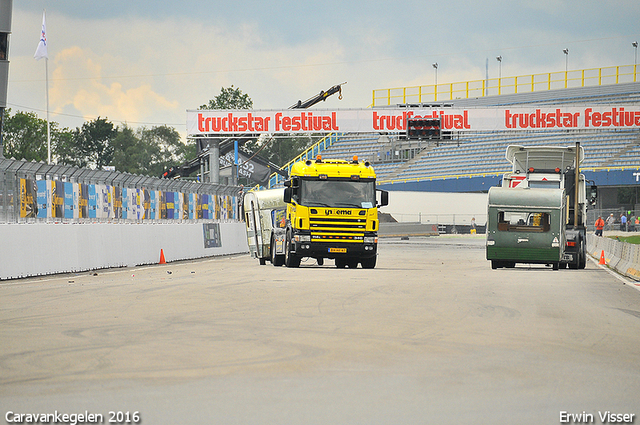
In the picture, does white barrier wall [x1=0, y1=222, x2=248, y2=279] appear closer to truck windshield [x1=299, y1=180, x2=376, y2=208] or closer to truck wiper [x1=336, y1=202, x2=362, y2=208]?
truck windshield [x1=299, y1=180, x2=376, y2=208]

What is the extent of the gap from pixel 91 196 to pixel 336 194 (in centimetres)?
665

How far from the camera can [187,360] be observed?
8.30 m

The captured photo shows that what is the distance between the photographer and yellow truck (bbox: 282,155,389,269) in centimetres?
2533

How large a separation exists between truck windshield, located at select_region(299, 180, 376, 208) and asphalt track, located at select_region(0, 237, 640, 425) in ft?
29.5

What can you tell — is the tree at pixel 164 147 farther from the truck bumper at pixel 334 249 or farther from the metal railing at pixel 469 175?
the truck bumper at pixel 334 249

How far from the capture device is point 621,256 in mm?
27828

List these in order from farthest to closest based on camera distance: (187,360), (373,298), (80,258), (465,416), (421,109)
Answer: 1. (421,109)
2. (80,258)
3. (373,298)
4. (187,360)
5. (465,416)

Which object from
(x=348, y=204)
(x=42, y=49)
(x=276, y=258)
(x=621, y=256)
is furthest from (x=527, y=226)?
(x=42, y=49)

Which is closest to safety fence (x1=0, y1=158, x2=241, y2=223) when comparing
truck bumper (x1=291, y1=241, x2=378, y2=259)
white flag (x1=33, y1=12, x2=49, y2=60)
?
truck bumper (x1=291, y1=241, x2=378, y2=259)

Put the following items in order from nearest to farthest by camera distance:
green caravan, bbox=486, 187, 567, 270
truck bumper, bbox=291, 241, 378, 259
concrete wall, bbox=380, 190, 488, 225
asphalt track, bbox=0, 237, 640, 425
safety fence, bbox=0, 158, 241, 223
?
1. asphalt track, bbox=0, 237, 640, 425
2. safety fence, bbox=0, 158, 241, 223
3. truck bumper, bbox=291, 241, 378, 259
4. green caravan, bbox=486, 187, 567, 270
5. concrete wall, bbox=380, 190, 488, 225

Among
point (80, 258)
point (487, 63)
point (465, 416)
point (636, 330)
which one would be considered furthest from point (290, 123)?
point (487, 63)

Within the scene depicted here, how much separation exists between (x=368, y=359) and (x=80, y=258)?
15.8 meters

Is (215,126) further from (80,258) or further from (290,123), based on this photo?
(80,258)

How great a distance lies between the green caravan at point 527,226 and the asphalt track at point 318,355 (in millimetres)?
10504
